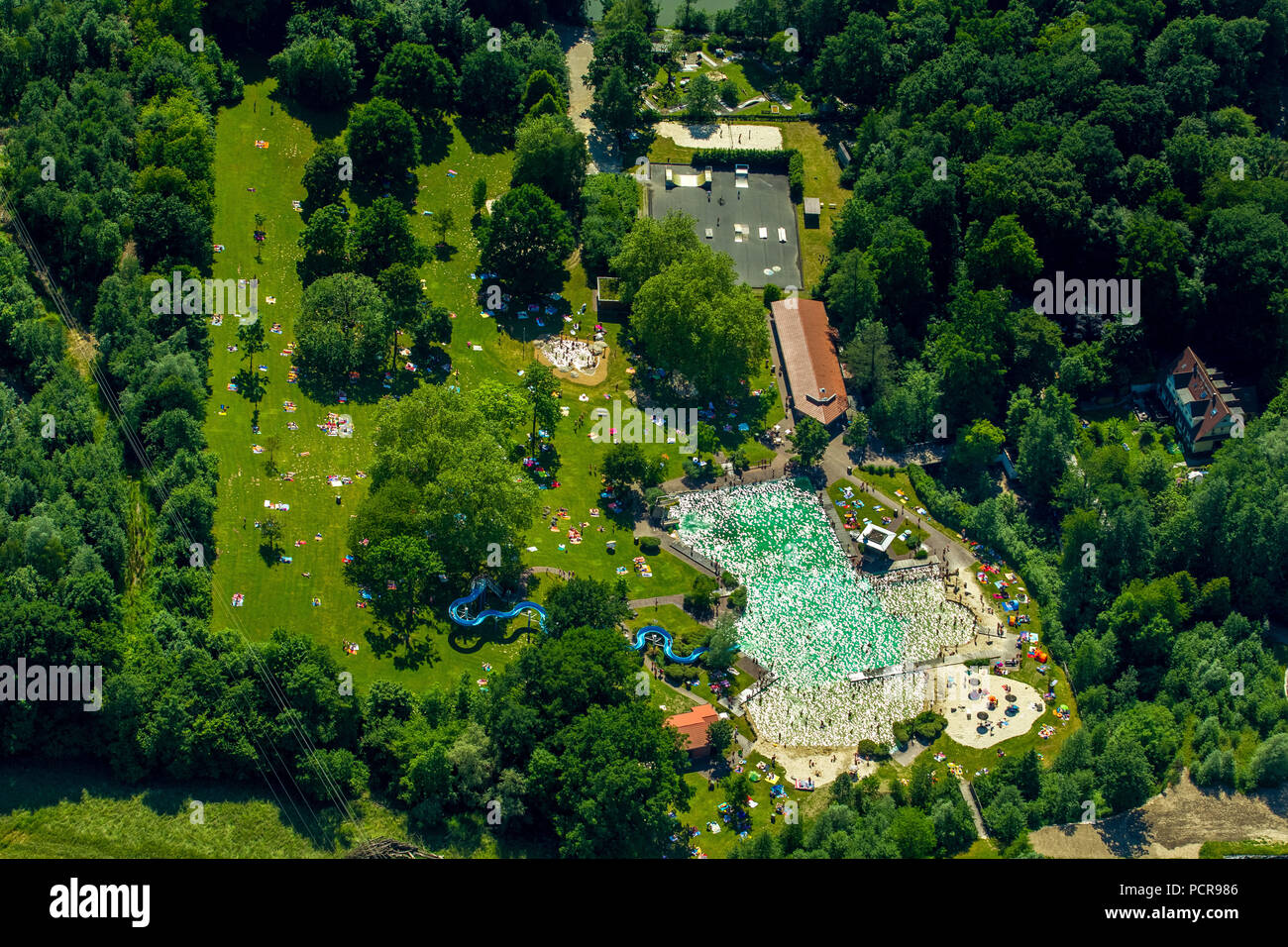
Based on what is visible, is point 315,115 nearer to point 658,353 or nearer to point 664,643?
Result: point 658,353

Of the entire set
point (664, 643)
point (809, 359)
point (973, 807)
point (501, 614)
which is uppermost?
point (809, 359)

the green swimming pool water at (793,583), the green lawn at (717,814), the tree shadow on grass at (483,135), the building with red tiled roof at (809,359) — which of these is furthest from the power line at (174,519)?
the building with red tiled roof at (809,359)

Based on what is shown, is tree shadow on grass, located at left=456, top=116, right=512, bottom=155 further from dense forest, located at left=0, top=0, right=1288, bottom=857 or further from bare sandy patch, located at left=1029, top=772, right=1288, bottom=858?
bare sandy patch, located at left=1029, top=772, right=1288, bottom=858

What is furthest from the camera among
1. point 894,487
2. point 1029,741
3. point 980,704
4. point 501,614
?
point 894,487

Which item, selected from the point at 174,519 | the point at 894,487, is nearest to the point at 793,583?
the point at 894,487

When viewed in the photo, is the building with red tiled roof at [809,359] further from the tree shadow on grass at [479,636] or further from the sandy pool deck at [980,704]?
the tree shadow on grass at [479,636]

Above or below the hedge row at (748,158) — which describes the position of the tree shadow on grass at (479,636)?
below
